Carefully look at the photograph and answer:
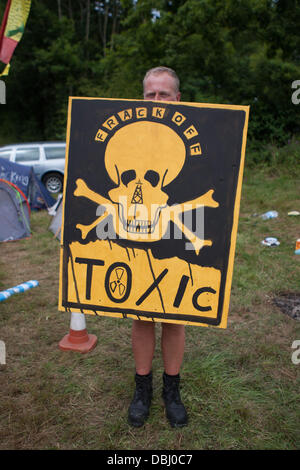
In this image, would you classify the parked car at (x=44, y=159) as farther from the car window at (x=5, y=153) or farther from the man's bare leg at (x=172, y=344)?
the man's bare leg at (x=172, y=344)

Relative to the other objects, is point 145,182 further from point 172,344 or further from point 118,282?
point 172,344

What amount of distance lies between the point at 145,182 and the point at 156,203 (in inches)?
3.9

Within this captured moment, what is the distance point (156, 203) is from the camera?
1465mm

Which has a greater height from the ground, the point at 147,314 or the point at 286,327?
the point at 147,314

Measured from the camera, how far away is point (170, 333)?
1.73m

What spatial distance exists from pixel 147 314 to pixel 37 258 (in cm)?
321

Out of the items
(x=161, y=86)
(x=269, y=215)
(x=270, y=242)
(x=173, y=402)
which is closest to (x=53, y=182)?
(x=269, y=215)

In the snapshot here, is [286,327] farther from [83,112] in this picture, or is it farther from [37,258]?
[37,258]

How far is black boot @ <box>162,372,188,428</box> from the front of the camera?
174 cm

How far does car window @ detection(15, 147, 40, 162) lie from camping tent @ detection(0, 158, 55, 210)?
8.10 feet

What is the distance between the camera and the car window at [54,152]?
938 centimetres

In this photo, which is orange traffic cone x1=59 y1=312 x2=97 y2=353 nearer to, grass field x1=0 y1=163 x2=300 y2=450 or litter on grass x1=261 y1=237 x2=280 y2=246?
grass field x1=0 y1=163 x2=300 y2=450

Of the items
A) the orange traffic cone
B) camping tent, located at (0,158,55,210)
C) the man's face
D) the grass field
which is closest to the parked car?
camping tent, located at (0,158,55,210)
